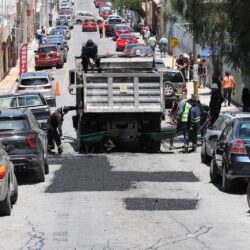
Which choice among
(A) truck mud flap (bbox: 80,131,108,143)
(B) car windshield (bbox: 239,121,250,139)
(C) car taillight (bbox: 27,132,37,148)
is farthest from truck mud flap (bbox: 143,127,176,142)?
(B) car windshield (bbox: 239,121,250,139)

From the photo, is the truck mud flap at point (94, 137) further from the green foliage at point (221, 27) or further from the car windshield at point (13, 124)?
the green foliage at point (221, 27)

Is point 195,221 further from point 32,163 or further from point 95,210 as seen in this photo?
point 32,163

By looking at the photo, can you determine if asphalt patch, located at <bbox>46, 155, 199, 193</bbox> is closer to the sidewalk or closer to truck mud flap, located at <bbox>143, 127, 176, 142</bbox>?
truck mud flap, located at <bbox>143, 127, 176, 142</bbox>

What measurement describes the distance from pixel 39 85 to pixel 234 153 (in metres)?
25.1

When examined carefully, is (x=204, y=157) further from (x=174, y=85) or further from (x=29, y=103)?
(x=174, y=85)

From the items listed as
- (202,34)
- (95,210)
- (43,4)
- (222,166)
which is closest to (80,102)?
(202,34)

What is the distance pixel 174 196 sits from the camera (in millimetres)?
18984

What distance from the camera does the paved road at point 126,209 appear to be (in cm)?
1395

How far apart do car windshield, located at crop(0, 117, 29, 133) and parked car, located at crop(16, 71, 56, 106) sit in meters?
21.4

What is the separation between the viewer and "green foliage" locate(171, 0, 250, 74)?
103ft

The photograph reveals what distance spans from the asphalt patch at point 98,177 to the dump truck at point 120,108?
6.27 feet

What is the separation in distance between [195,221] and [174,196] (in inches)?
126

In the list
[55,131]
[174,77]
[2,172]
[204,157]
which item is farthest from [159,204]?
[174,77]

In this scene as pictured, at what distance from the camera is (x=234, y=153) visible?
19.0 m
